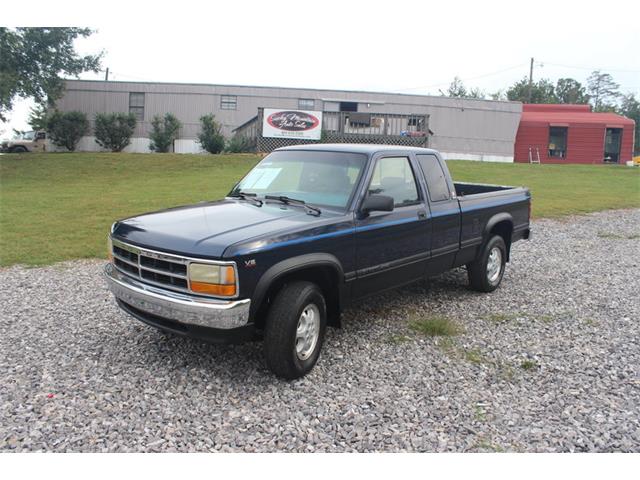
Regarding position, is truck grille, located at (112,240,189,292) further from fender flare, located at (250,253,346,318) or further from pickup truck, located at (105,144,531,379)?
fender flare, located at (250,253,346,318)

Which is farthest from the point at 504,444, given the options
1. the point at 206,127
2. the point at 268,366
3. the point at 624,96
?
the point at 624,96

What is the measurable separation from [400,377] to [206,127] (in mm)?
25388

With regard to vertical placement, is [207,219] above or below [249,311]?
above

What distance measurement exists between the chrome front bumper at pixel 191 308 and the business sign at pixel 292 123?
780 inches

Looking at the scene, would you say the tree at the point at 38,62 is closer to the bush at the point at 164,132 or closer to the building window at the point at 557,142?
the bush at the point at 164,132

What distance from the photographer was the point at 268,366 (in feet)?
12.9

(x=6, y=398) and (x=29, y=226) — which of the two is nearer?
(x=6, y=398)

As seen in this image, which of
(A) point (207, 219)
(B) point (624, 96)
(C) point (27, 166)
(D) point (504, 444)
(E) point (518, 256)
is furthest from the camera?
(B) point (624, 96)

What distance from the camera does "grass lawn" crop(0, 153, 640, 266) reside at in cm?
967

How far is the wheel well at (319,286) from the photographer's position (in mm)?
3936

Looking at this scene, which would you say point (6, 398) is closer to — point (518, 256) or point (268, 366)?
point (268, 366)

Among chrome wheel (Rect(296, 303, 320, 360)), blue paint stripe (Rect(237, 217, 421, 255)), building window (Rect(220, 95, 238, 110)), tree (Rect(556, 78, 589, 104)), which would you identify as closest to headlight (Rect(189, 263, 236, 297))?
blue paint stripe (Rect(237, 217, 421, 255))

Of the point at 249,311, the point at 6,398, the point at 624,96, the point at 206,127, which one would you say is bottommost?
the point at 6,398

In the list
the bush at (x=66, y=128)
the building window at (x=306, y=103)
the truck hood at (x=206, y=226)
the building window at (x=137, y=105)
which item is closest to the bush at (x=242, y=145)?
the building window at (x=306, y=103)
